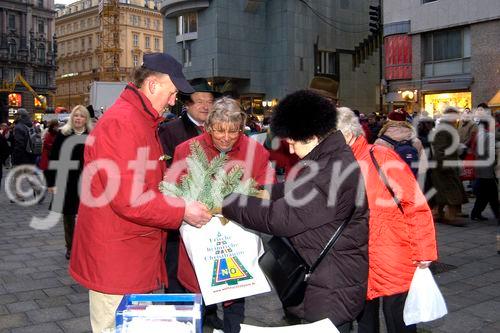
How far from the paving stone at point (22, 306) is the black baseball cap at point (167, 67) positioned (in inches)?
136

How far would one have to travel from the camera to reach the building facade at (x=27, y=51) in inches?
3356

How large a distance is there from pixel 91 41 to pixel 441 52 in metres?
100

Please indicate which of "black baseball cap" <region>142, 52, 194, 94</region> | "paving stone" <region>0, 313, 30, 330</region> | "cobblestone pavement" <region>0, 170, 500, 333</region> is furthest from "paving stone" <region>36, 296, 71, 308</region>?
"black baseball cap" <region>142, 52, 194, 94</region>

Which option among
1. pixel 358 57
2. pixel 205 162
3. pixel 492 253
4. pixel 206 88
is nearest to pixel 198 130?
pixel 206 88

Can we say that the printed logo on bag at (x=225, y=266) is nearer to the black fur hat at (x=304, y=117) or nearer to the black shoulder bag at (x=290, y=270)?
the black shoulder bag at (x=290, y=270)

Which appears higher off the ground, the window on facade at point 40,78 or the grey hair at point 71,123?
the window on facade at point 40,78

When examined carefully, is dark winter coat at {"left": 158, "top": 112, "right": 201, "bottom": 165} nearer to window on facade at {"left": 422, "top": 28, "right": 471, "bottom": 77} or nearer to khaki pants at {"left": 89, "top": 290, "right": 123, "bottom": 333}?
khaki pants at {"left": 89, "top": 290, "right": 123, "bottom": 333}

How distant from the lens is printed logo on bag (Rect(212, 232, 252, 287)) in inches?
118

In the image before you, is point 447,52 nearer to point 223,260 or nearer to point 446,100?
point 446,100

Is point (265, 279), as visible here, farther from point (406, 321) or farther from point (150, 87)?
point (150, 87)

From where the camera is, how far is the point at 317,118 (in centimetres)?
274

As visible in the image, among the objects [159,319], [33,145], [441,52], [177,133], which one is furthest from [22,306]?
[441,52]

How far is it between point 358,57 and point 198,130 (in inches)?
1680

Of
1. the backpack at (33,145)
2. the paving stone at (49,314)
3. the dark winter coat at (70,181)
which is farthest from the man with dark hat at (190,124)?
the backpack at (33,145)
